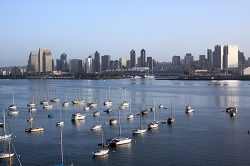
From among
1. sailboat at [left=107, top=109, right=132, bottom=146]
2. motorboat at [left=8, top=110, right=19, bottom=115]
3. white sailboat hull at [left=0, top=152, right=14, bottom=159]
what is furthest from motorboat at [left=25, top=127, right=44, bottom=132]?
motorboat at [left=8, top=110, right=19, bottom=115]

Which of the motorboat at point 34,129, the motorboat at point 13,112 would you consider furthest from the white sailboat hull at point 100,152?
the motorboat at point 13,112

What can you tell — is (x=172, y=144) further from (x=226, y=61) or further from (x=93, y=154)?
(x=226, y=61)

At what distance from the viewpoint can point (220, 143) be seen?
1494cm

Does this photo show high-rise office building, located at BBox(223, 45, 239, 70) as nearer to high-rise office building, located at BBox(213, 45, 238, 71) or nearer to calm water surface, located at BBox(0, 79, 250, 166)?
high-rise office building, located at BBox(213, 45, 238, 71)

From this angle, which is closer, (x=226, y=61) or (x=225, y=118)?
(x=225, y=118)

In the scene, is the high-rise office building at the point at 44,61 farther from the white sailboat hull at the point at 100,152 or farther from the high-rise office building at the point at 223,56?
the white sailboat hull at the point at 100,152

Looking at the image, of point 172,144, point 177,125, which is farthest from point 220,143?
point 177,125

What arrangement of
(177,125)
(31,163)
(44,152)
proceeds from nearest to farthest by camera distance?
1. (31,163)
2. (44,152)
3. (177,125)

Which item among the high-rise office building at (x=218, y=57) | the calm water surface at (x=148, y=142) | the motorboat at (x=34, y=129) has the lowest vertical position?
the calm water surface at (x=148, y=142)

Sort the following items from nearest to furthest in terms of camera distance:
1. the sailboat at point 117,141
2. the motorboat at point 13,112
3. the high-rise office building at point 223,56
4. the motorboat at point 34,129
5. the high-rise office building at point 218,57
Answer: the sailboat at point 117,141, the motorboat at point 34,129, the motorboat at point 13,112, the high-rise office building at point 223,56, the high-rise office building at point 218,57

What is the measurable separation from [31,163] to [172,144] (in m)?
4.83

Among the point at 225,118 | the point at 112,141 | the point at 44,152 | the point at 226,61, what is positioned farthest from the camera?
the point at 226,61

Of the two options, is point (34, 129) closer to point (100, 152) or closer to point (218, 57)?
point (100, 152)

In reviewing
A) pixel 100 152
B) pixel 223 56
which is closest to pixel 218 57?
pixel 223 56
